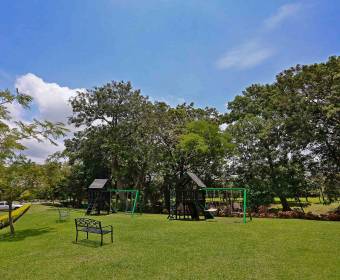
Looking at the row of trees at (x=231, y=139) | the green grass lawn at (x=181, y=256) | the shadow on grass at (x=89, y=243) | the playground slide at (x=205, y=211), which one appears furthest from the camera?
the row of trees at (x=231, y=139)

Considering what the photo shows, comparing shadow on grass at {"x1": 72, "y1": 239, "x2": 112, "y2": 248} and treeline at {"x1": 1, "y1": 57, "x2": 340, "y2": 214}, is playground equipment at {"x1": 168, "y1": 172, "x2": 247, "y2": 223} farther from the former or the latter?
shadow on grass at {"x1": 72, "y1": 239, "x2": 112, "y2": 248}

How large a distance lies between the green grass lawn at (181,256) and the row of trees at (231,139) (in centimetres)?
714

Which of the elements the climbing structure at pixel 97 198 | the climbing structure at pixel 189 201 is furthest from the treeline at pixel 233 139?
the climbing structure at pixel 189 201

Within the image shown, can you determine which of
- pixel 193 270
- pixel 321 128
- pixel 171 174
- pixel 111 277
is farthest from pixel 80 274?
pixel 171 174

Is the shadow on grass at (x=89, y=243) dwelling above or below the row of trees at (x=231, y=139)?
below

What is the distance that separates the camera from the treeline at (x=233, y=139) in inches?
841

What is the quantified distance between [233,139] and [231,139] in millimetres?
196

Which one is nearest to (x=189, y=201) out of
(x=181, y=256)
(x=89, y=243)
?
(x=89, y=243)

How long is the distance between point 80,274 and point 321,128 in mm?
20414

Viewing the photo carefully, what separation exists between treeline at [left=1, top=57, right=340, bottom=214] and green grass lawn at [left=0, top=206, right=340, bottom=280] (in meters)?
7.91

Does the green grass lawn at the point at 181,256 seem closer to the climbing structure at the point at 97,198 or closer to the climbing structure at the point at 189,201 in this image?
the climbing structure at the point at 189,201

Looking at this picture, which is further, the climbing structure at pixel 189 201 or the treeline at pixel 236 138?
the treeline at pixel 236 138

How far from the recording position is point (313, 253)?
27.1 feet

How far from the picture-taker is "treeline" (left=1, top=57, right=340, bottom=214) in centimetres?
2136
